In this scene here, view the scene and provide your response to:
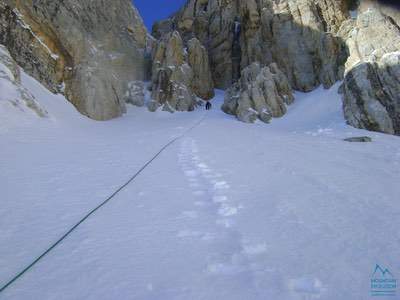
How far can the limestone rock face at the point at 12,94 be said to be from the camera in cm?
1402

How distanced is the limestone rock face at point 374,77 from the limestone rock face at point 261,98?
8070 mm

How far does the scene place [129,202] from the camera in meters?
5.41

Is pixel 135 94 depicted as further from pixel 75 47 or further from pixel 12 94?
pixel 12 94

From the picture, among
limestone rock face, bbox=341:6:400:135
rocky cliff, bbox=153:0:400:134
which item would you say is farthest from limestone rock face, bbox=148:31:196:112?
limestone rock face, bbox=341:6:400:135

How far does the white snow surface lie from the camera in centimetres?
294

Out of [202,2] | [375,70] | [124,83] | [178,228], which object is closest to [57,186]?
[178,228]

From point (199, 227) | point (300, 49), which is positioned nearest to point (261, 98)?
point (300, 49)

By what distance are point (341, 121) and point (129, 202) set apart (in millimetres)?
20936

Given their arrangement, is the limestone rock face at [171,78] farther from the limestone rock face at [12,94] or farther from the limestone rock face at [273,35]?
the limestone rock face at [12,94]

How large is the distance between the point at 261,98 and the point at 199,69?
1675 centimetres

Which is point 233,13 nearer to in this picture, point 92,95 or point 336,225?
point 92,95

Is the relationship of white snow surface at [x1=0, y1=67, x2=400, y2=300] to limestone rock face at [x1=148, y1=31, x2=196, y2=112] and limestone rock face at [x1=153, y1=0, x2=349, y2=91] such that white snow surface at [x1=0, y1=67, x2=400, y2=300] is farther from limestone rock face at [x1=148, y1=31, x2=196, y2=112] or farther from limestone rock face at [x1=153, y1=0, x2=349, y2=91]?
limestone rock face at [x1=153, y1=0, x2=349, y2=91]

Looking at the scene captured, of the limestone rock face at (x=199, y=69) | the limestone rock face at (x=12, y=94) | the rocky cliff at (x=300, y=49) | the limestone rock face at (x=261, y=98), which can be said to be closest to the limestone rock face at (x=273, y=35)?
the rocky cliff at (x=300, y=49)

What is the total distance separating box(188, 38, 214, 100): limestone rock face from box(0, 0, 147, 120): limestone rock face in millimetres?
10315
